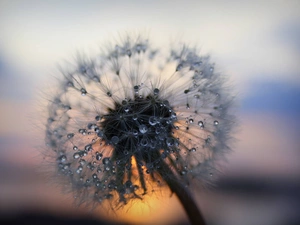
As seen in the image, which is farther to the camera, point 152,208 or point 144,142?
point 152,208

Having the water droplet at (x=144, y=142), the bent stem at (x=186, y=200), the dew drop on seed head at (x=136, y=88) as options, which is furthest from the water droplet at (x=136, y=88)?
the bent stem at (x=186, y=200)

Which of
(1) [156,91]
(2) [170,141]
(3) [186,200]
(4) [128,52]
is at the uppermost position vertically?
(4) [128,52]

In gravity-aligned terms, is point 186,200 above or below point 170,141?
below

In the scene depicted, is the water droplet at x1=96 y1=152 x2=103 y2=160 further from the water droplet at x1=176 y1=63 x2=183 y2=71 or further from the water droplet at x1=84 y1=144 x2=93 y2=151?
the water droplet at x1=176 y1=63 x2=183 y2=71

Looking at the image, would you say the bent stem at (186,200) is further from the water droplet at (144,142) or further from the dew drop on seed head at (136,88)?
the dew drop on seed head at (136,88)

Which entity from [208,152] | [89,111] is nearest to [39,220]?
[89,111]

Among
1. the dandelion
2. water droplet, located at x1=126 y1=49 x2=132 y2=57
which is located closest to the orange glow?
the dandelion

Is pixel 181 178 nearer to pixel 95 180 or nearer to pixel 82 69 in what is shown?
pixel 95 180

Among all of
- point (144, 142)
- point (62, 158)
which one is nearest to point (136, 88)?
point (144, 142)

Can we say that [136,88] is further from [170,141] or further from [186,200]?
[186,200]
